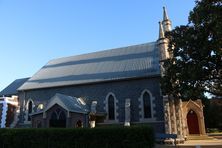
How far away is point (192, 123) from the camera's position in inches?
1272

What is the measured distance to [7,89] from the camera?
38094mm

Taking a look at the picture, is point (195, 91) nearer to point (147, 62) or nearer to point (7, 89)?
point (147, 62)

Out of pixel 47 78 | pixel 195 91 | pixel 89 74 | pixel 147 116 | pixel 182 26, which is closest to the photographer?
pixel 195 91

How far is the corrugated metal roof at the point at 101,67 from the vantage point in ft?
91.3

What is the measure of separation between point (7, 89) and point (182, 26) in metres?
30.0

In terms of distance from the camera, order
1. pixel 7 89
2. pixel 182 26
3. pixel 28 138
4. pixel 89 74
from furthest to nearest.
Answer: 1. pixel 7 89
2. pixel 89 74
3. pixel 182 26
4. pixel 28 138

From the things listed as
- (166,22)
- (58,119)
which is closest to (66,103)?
(58,119)

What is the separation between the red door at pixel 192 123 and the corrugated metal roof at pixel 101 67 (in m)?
10.5

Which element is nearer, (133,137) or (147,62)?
(133,137)

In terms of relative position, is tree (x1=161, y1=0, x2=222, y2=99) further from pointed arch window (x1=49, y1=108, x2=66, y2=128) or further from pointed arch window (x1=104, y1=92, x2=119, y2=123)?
pointed arch window (x1=49, y1=108, x2=66, y2=128)

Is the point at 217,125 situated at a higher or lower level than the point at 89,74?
lower

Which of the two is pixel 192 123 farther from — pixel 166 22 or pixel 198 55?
pixel 198 55

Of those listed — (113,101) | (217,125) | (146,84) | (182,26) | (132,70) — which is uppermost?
(182,26)

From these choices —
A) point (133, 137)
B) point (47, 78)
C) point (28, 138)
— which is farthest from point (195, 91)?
point (47, 78)
